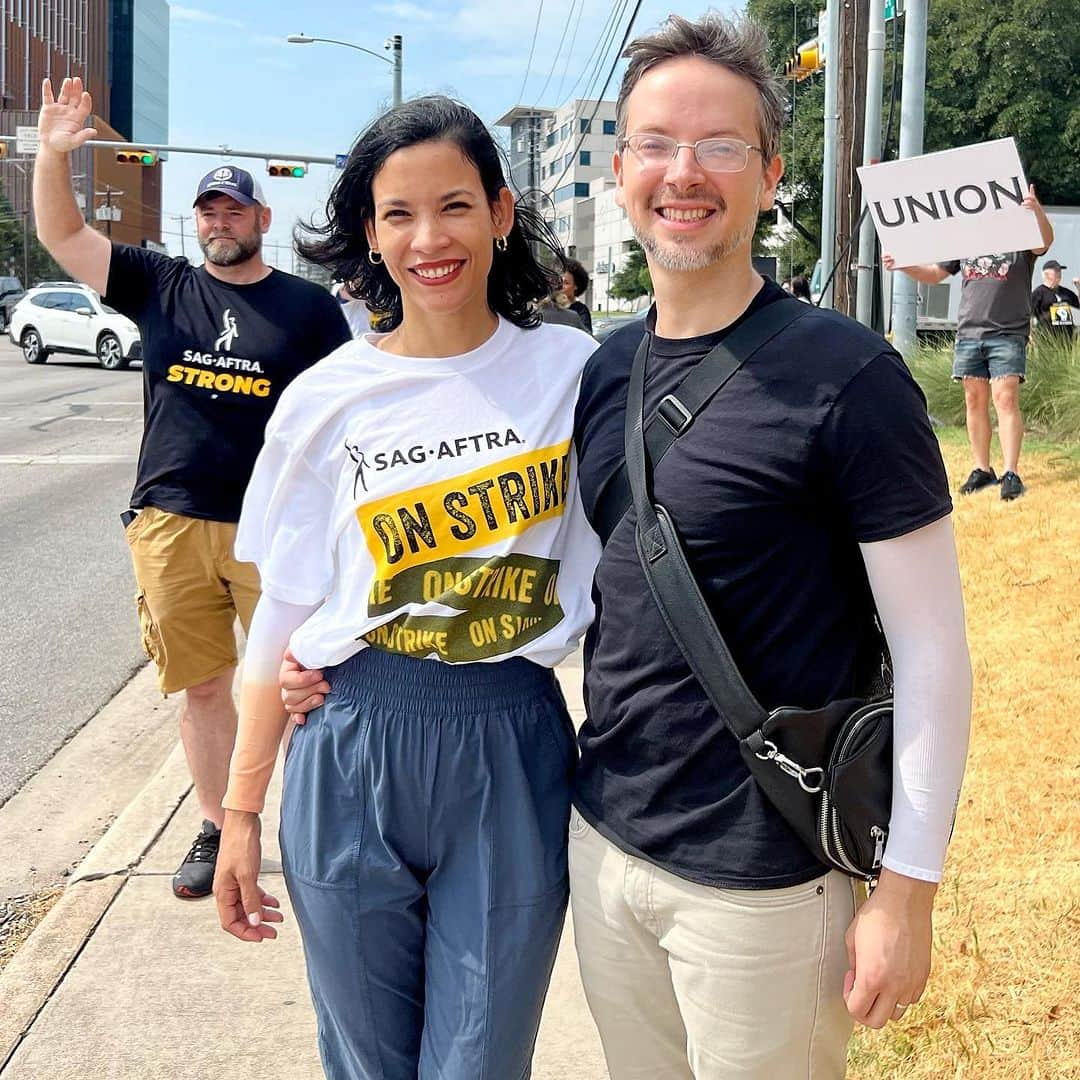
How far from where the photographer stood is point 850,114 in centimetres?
728

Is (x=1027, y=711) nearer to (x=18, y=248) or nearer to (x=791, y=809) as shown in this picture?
(x=791, y=809)

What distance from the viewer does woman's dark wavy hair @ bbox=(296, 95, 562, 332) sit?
1951 mm

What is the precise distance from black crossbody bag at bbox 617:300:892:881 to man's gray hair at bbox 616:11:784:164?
0.35 m

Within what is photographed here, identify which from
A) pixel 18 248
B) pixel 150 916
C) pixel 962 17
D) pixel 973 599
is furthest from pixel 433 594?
pixel 18 248

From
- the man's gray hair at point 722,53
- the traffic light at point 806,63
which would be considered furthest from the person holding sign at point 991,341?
the traffic light at point 806,63

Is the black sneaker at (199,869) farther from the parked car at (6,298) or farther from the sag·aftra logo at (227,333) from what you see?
the parked car at (6,298)

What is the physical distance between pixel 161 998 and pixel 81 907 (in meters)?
0.61

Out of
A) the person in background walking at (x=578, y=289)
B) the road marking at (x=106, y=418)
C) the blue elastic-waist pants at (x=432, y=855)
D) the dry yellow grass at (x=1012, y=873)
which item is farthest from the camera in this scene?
the road marking at (x=106, y=418)

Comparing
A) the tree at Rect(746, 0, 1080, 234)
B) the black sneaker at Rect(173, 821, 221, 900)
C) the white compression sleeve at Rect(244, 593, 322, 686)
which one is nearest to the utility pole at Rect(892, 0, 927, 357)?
the black sneaker at Rect(173, 821, 221, 900)

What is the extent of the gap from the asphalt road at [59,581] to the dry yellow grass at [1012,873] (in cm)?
337

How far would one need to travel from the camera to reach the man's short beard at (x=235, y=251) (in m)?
3.81

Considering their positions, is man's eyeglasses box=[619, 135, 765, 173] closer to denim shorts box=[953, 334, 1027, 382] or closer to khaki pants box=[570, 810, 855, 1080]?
khaki pants box=[570, 810, 855, 1080]

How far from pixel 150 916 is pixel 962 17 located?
40546 millimetres

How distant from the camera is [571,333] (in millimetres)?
2084
